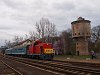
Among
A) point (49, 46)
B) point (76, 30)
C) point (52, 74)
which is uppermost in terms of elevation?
point (76, 30)

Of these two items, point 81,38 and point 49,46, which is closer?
point 49,46

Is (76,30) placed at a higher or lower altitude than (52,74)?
higher

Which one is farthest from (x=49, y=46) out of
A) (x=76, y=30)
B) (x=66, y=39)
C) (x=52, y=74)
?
(x=66, y=39)

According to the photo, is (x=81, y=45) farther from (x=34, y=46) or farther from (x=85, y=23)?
(x=34, y=46)

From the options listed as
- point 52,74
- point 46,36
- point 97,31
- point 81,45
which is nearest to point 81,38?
point 81,45

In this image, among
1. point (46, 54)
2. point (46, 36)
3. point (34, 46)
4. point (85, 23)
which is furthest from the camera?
point (46, 36)

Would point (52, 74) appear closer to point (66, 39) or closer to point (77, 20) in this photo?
point (77, 20)

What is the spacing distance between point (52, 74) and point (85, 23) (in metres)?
59.8

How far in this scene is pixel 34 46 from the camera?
151ft

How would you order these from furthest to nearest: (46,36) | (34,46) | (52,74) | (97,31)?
(97,31) < (46,36) < (34,46) < (52,74)

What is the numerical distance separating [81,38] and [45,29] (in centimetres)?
1883

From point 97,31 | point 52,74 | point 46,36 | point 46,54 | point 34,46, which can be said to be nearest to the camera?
point 52,74

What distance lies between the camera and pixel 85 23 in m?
76.2

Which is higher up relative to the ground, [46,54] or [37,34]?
[37,34]
